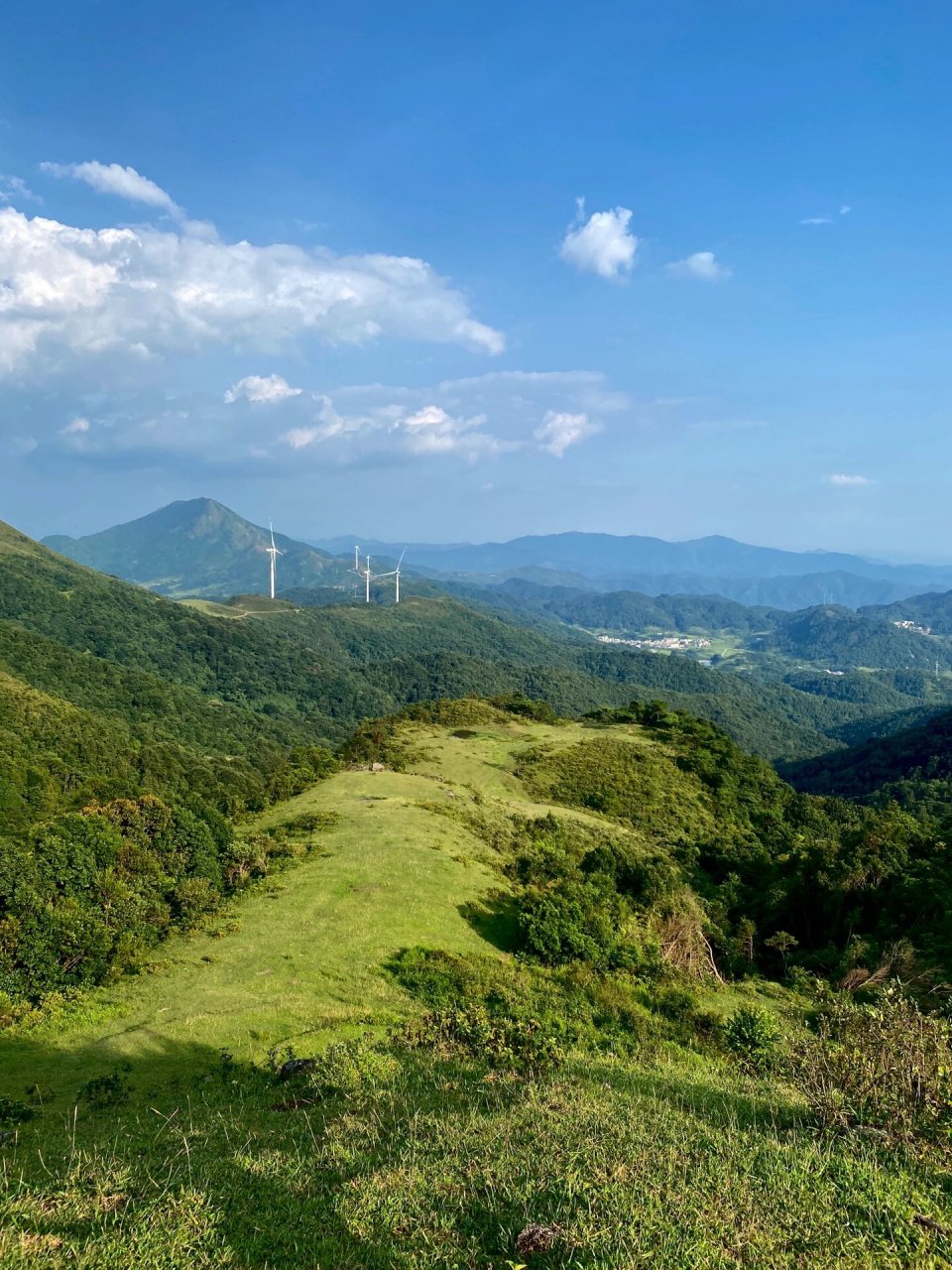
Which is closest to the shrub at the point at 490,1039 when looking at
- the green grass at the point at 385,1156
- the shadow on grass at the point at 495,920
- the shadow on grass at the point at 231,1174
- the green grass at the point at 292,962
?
the green grass at the point at 385,1156

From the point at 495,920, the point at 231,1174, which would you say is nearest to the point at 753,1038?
the point at 495,920

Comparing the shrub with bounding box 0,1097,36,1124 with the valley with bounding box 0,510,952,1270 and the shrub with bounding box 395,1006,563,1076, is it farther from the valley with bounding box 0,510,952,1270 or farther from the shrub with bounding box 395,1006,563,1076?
the shrub with bounding box 395,1006,563,1076

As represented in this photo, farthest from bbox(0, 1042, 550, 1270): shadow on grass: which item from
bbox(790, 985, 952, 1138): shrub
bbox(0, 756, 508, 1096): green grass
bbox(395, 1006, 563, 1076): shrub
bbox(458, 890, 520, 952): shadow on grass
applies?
bbox(458, 890, 520, 952): shadow on grass

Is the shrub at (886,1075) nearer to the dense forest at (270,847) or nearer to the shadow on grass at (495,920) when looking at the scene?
the shadow on grass at (495,920)

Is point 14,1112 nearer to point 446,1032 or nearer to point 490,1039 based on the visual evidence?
point 446,1032

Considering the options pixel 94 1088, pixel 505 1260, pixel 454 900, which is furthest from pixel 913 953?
pixel 94 1088

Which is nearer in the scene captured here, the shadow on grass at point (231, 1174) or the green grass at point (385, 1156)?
the green grass at point (385, 1156)

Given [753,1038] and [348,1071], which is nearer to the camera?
[348,1071]
